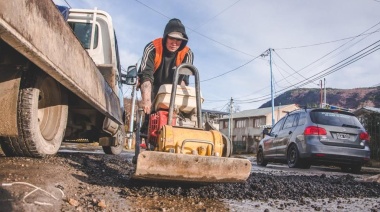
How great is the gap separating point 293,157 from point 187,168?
7.03 metres

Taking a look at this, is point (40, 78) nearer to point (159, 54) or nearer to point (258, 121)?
point (159, 54)

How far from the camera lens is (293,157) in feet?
31.1

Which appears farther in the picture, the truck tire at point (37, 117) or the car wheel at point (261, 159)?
the car wheel at point (261, 159)

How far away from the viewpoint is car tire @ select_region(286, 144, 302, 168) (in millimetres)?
9188

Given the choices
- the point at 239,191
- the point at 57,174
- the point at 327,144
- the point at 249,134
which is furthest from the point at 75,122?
the point at 249,134

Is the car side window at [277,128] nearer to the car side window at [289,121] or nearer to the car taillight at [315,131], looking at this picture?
the car side window at [289,121]

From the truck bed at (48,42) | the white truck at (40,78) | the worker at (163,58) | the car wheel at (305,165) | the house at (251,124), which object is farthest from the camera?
the house at (251,124)

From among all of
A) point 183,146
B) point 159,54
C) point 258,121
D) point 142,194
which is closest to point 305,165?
point 159,54

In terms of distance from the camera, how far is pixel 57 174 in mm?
3406

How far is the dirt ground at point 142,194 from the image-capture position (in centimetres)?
263

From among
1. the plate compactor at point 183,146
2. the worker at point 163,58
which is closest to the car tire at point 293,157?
the worker at point 163,58

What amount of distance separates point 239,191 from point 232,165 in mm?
694

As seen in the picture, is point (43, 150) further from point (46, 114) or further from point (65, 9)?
point (65, 9)

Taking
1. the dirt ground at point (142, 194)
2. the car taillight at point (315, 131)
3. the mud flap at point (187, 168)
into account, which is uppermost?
the car taillight at point (315, 131)
